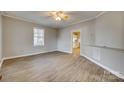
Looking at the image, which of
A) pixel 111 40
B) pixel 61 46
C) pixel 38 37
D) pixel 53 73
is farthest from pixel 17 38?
pixel 111 40

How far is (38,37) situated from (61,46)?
224cm

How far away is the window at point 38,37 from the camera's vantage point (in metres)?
6.61

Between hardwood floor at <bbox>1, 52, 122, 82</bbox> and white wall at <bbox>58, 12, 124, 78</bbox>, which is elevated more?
white wall at <bbox>58, 12, 124, 78</bbox>

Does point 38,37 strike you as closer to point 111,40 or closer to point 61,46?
point 61,46

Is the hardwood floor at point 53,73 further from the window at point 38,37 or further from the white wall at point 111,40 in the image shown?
the window at point 38,37

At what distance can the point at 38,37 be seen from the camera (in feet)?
22.4

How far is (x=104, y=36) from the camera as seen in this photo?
358 cm

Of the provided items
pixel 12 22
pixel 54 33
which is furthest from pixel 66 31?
pixel 12 22

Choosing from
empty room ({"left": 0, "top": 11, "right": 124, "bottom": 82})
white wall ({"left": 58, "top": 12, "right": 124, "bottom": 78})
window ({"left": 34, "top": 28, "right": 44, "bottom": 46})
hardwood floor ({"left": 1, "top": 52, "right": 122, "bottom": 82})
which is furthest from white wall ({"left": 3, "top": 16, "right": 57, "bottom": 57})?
white wall ({"left": 58, "top": 12, "right": 124, "bottom": 78})

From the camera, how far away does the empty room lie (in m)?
2.73

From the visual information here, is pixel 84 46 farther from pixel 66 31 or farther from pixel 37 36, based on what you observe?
pixel 37 36

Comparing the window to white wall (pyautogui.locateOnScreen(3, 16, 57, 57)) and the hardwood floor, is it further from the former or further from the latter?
the hardwood floor

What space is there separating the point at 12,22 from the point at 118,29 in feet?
15.7

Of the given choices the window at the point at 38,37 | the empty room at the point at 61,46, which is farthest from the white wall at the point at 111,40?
the window at the point at 38,37
